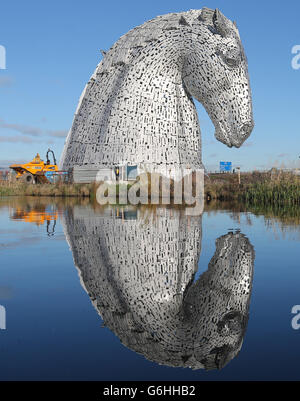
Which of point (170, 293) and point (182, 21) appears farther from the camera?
point (182, 21)

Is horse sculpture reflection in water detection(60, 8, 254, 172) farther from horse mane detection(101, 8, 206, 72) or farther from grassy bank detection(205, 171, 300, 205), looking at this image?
grassy bank detection(205, 171, 300, 205)

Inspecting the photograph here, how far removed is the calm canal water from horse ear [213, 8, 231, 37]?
9296 mm

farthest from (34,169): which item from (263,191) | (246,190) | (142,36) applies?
(263,191)

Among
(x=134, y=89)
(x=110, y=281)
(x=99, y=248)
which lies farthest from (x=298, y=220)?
(x=134, y=89)

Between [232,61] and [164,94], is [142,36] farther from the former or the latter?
[232,61]

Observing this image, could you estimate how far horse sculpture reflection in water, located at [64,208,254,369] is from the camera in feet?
7.41

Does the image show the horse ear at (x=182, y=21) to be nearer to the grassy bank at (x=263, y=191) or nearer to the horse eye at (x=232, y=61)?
the horse eye at (x=232, y=61)

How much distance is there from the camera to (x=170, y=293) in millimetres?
3197

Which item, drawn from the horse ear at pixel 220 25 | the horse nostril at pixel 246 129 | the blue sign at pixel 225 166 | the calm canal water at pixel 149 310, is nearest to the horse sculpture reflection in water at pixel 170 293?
the calm canal water at pixel 149 310

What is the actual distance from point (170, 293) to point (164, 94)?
12.5m

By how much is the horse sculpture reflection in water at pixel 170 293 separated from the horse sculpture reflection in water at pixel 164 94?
8.28 metres

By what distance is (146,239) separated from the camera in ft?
19.6

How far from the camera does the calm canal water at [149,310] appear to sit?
199 cm
